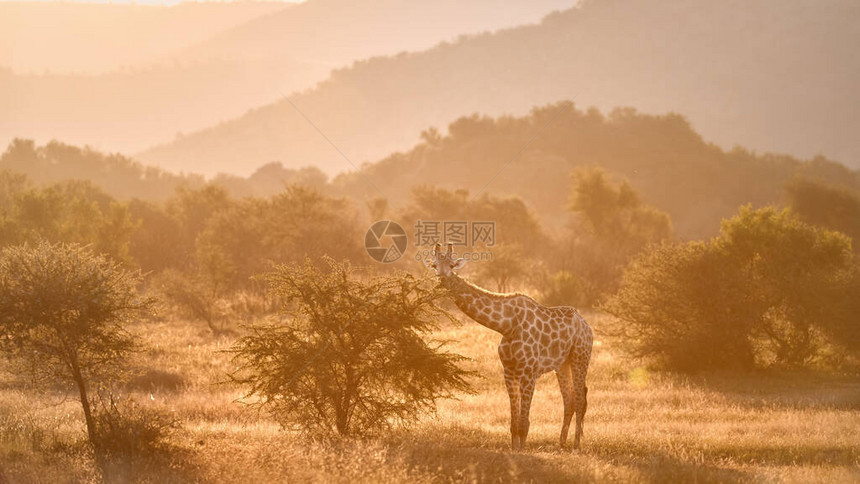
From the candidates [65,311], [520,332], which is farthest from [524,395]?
[65,311]

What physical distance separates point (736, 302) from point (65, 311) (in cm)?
2324

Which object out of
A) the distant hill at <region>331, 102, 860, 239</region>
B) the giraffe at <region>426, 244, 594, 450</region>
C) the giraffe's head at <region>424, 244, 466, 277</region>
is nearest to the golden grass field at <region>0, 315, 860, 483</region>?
the giraffe at <region>426, 244, 594, 450</region>

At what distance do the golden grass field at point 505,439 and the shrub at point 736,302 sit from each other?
1424 mm

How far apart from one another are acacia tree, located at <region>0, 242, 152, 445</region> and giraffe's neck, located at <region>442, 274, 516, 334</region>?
670 centimetres

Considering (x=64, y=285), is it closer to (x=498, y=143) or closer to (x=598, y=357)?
(x=598, y=357)

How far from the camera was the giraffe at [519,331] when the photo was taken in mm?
15125

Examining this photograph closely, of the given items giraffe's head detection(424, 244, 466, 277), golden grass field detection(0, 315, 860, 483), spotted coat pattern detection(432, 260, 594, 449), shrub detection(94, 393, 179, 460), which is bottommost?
golden grass field detection(0, 315, 860, 483)

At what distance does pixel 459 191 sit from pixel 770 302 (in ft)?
177

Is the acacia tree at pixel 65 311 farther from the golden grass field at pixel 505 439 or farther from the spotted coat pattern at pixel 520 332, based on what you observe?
the spotted coat pattern at pixel 520 332

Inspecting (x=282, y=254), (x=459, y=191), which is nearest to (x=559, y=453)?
(x=282, y=254)

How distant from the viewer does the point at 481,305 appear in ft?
49.7

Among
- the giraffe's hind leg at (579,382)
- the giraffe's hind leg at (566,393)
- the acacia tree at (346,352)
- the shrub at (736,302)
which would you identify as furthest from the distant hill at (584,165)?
the acacia tree at (346,352)

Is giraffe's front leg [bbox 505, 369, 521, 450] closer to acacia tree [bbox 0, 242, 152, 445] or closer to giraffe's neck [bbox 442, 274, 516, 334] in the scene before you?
giraffe's neck [bbox 442, 274, 516, 334]

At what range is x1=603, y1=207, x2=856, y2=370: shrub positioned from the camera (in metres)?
29.2
